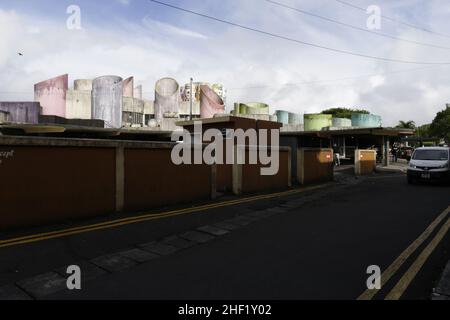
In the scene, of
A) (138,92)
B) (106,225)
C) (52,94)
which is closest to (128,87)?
(138,92)

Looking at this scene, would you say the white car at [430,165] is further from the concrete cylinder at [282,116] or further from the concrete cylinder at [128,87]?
the concrete cylinder at [128,87]

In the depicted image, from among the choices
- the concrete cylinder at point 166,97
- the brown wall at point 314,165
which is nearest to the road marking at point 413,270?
the brown wall at point 314,165

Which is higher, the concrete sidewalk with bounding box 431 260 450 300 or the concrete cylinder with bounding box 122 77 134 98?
the concrete cylinder with bounding box 122 77 134 98

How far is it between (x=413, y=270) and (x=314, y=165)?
531 inches

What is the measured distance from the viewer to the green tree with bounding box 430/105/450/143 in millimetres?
65000

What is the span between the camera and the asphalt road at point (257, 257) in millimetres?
4605

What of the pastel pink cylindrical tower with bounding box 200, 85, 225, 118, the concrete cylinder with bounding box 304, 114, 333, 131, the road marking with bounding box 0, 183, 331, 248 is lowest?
the road marking with bounding box 0, 183, 331, 248

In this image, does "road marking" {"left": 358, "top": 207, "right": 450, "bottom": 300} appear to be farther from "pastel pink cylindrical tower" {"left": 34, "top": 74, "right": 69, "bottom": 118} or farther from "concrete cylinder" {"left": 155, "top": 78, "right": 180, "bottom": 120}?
→ "pastel pink cylindrical tower" {"left": 34, "top": 74, "right": 69, "bottom": 118}

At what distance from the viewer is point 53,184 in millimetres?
7551

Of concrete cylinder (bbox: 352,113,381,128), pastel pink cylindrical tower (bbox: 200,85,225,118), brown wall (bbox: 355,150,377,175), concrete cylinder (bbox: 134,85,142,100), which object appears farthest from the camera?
concrete cylinder (bbox: 134,85,142,100)

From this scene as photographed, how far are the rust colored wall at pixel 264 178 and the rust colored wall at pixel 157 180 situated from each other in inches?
99.0

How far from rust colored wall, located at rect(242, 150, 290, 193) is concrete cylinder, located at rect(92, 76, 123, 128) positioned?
4550cm

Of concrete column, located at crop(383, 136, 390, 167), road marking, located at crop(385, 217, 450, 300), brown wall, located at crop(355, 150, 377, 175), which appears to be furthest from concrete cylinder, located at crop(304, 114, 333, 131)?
road marking, located at crop(385, 217, 450, 300)
